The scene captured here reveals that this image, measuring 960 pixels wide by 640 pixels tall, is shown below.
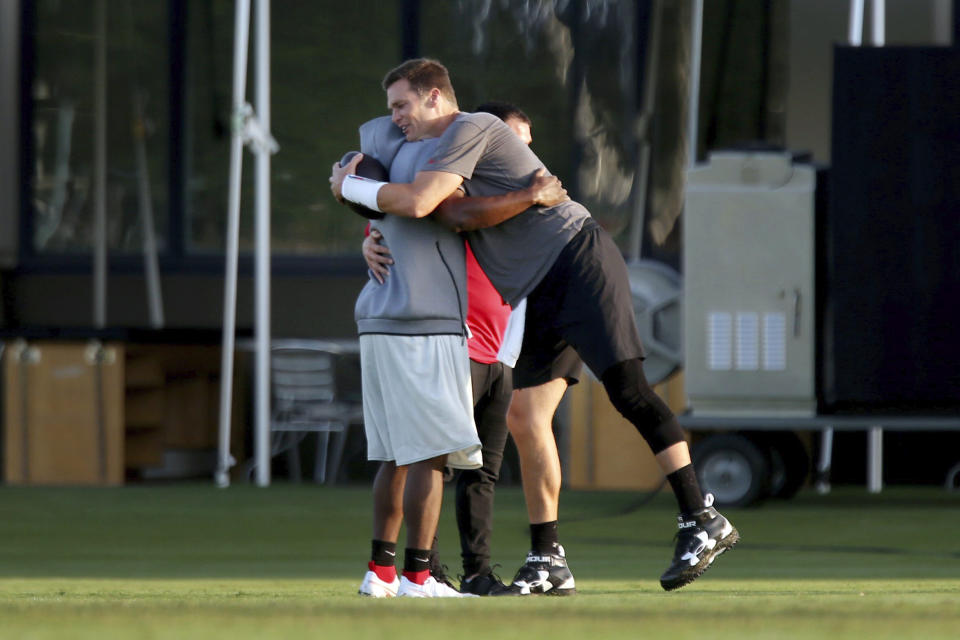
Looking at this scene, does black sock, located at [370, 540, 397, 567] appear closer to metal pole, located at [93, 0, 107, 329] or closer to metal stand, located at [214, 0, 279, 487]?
metal stand, located at [214, 0, 279, 487]

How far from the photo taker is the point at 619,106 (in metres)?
11.2

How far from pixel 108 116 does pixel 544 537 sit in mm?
7577

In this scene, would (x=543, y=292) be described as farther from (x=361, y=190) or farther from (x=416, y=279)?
(x=361, y=190)

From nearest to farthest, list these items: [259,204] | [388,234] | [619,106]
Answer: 1. [388,234]
2. [259,204]
3. [619,106]

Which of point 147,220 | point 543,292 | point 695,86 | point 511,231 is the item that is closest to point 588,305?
point 543,292

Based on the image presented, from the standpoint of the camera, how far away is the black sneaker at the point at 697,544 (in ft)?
14.3

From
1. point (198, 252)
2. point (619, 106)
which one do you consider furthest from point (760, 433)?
point (198, 252)

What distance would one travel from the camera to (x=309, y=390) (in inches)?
401

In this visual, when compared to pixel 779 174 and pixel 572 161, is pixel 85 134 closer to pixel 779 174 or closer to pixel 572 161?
pixel 572 161

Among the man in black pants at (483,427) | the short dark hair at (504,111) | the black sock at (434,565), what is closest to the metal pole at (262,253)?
the short dark hair at (504,111)

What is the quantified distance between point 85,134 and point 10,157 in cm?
52

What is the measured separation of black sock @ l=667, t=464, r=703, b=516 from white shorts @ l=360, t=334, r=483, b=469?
53 centimetres

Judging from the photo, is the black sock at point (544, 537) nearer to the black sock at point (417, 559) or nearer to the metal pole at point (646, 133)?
the black sock at point (417, 559)

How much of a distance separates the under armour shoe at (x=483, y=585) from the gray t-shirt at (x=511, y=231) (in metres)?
0.77
